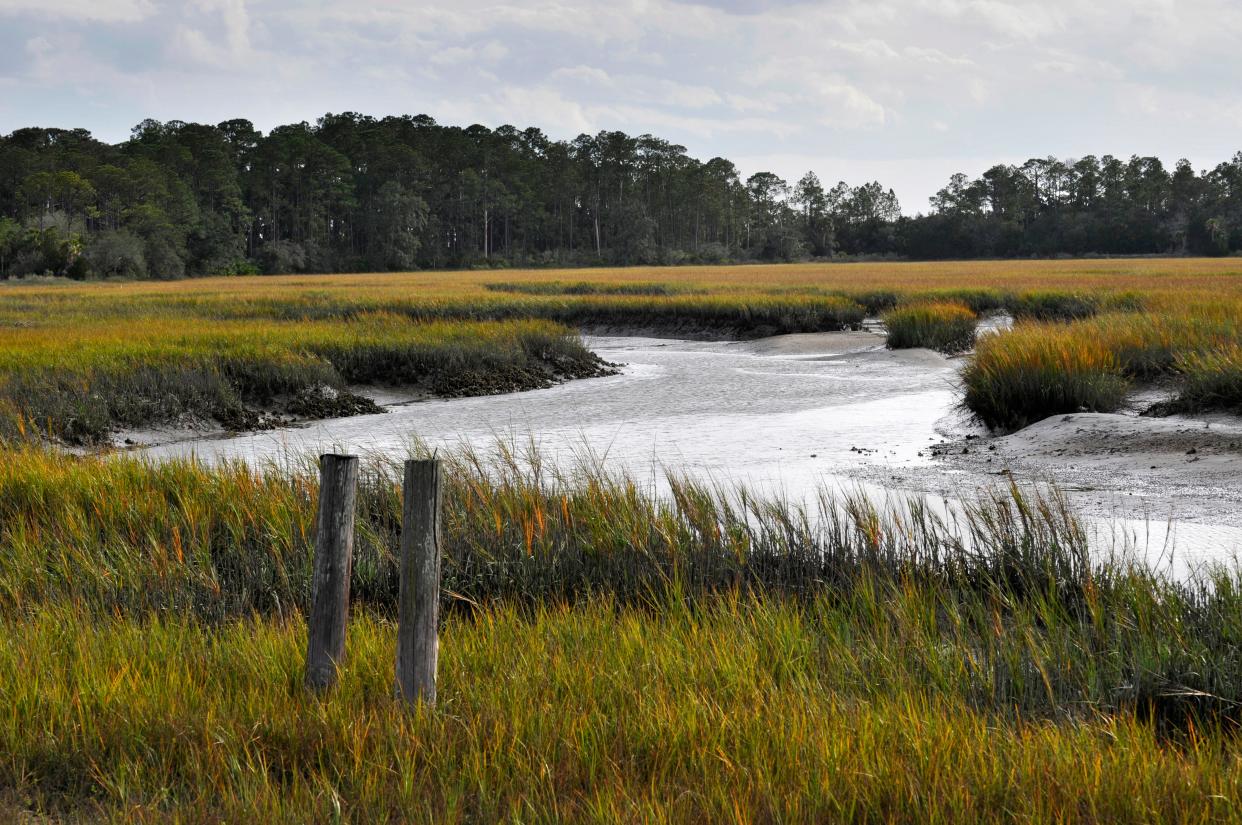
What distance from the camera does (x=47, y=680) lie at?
4070mm

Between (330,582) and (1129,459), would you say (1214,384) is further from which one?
(330,582)

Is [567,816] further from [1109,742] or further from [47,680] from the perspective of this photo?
[47,680]

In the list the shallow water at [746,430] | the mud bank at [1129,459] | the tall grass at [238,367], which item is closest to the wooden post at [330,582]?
the shallow water at [746,430]

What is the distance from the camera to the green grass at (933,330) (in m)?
Answer: 25.7

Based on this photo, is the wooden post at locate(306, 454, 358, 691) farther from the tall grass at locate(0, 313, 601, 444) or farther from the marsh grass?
the tall grass at locate(0, 313, 601, 444)

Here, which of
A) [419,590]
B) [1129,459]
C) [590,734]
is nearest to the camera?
[590,734]

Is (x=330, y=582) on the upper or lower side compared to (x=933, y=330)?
lower

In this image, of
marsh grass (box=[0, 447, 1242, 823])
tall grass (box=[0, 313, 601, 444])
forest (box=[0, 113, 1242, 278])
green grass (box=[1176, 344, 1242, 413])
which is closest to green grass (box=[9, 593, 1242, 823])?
marsh grass (box=[0, 447, 1242, 823])

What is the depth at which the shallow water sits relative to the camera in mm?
10258

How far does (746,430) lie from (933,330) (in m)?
12.8

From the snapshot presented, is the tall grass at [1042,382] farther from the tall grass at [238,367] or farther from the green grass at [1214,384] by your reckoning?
the tall grass at [238,367]

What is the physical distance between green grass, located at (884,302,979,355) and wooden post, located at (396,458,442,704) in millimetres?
23043

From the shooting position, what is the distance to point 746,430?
14633mm

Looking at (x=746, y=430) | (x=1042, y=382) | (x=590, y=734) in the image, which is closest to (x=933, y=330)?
(x=1042, y=382)
